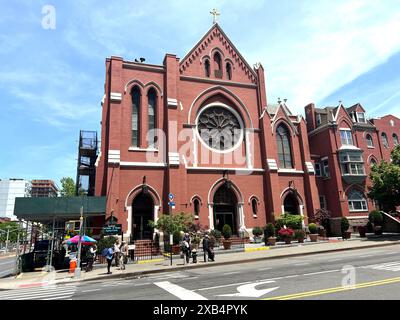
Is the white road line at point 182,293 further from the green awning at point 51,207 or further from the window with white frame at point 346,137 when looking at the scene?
the window with white frame at point 346,137

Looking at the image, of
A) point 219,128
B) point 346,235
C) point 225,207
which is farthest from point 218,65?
point 346,235

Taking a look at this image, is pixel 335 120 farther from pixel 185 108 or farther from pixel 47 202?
pixel 47 202

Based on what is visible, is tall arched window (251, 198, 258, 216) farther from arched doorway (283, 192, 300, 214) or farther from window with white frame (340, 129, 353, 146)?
window with white frame (340, 129, 353, 146)

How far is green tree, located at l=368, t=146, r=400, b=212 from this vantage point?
86.7 feet

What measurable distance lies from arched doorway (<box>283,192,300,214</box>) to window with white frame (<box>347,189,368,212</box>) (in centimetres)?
718

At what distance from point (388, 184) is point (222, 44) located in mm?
22062

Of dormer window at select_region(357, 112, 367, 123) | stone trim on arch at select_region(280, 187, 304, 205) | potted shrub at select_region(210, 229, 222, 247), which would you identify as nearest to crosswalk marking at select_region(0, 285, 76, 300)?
potted shrub at select_region(210, 229, 222, 247)

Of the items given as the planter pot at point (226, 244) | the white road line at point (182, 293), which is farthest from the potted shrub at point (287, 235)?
the white road line at point (182, 293)

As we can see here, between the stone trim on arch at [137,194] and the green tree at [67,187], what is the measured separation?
38.4 m

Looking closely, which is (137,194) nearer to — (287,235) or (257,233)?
(257,233)

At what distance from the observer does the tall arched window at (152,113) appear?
2820 cm

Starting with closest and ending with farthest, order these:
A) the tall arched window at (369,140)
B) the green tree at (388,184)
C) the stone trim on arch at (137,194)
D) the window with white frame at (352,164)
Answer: the stone trim on arch at (137,194) < the green tree at (388,184) < the window with white frame at (352,164) < the tall arched window at (369,140)

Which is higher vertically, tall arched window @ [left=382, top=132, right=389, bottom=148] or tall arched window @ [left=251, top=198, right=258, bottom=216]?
tall arched window @ [left=382, top=132, right=389, bottom=148]
